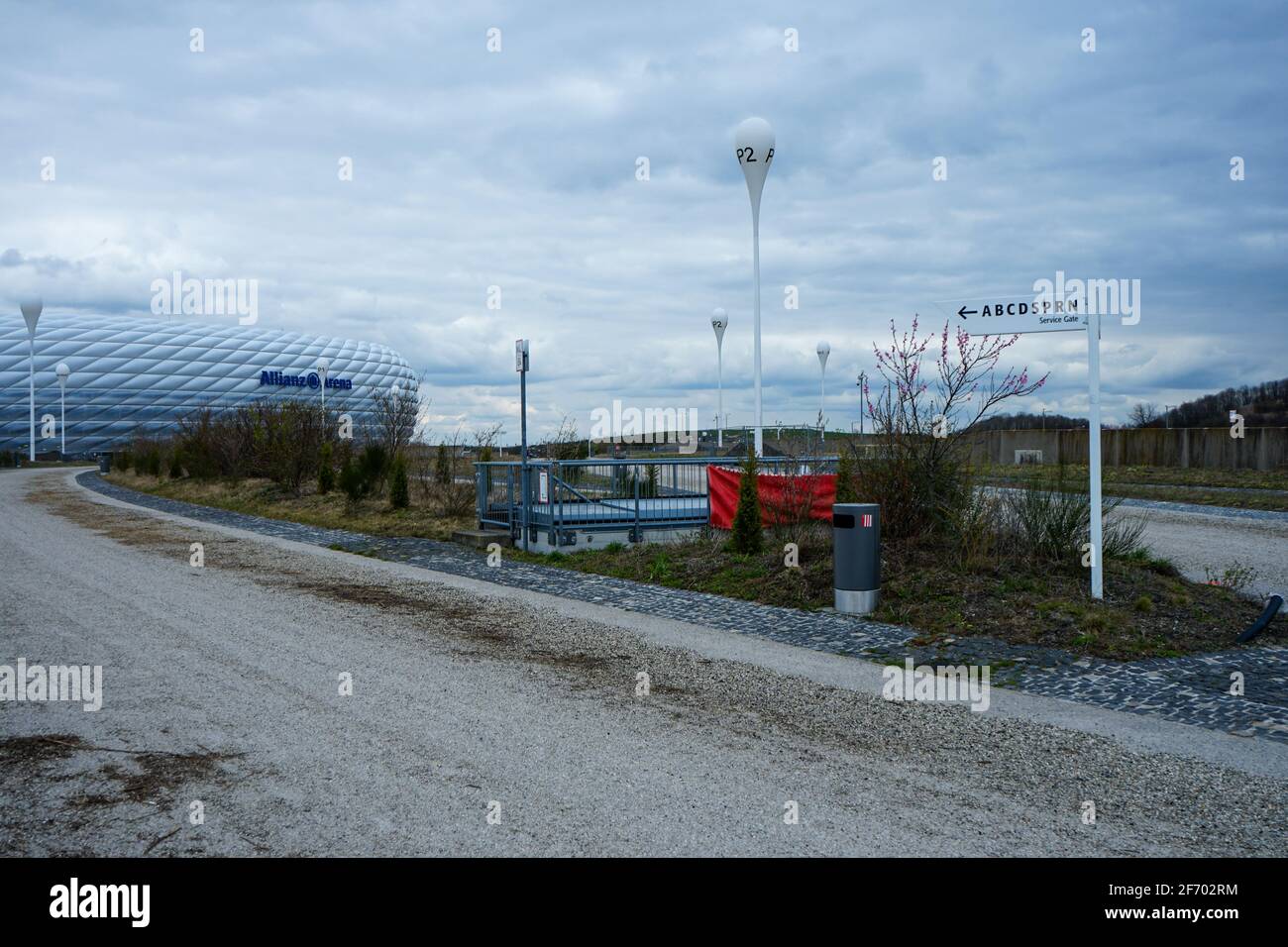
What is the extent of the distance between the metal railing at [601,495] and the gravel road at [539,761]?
21.1 ft

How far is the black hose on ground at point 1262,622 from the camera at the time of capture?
28.3 feet

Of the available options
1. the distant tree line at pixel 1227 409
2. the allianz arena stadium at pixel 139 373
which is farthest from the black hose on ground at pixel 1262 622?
the allianz arena stadium at pixel 139 373

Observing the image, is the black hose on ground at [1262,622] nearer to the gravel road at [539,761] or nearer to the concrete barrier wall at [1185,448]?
the gravel road at [539,761]

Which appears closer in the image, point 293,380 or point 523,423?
point 523,423

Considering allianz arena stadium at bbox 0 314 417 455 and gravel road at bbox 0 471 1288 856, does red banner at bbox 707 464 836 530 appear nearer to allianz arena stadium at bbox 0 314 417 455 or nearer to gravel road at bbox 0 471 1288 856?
gravel road at bbox 0 471 1288 856

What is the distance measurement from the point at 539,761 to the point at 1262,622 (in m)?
7.05

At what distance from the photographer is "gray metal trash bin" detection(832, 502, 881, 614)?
32.7 ft

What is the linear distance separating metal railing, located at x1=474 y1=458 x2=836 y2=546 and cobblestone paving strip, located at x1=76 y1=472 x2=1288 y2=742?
8.17 ft

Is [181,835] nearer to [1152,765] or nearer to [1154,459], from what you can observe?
[1152,765]

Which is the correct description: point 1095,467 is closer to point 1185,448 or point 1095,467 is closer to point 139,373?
point 1185,448

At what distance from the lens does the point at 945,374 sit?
11555 millimetres

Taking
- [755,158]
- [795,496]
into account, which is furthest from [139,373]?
[795,496]

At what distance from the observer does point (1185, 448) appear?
118 ft
